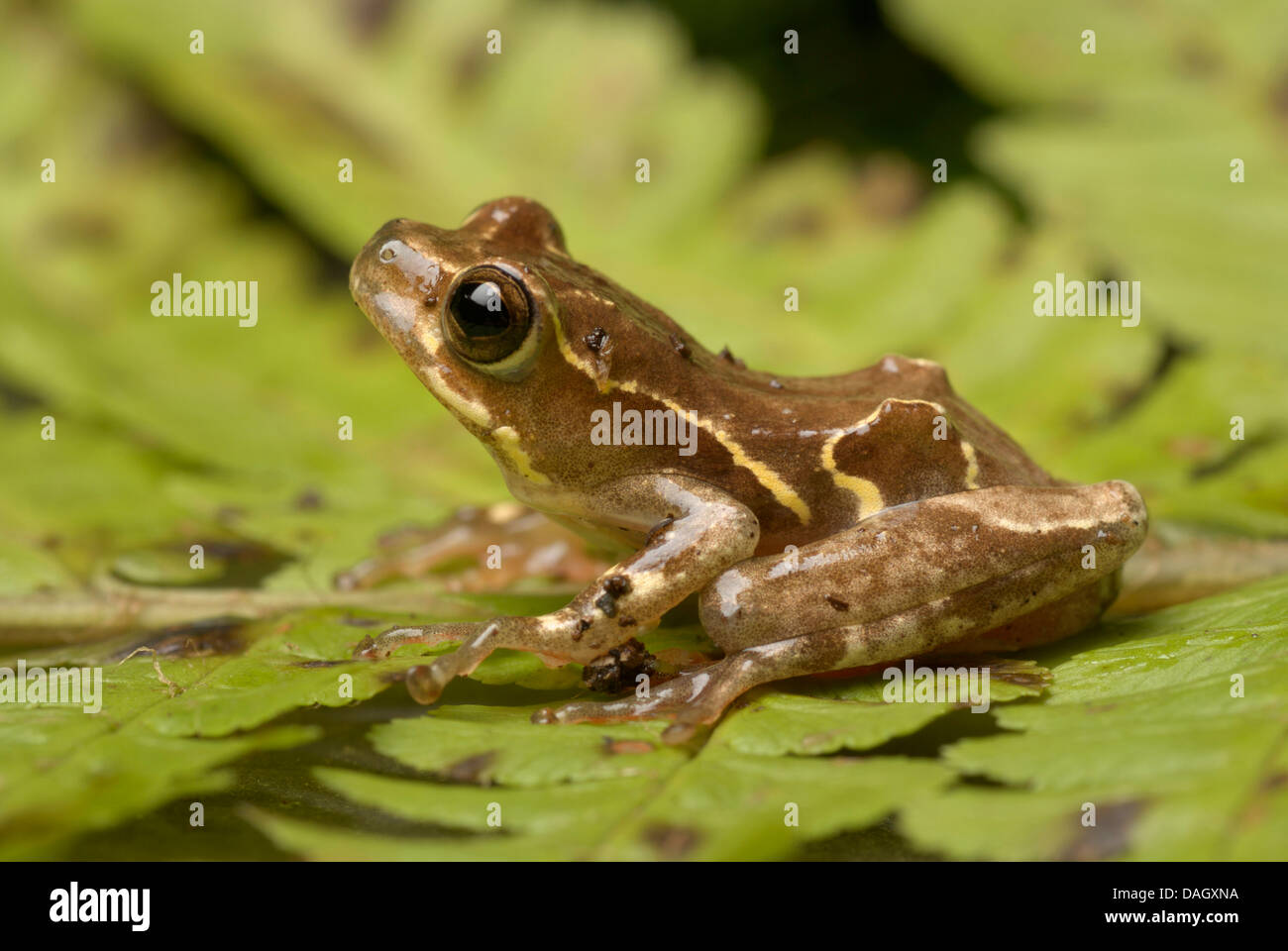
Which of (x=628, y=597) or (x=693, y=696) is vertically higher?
(x=628, y=597)

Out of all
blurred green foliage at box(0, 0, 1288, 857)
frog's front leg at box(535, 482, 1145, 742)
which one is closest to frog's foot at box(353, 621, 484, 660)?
blurred green foliage at box(0, 0, 1288, 857)

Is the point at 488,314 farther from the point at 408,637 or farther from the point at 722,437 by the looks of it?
the point at 408,637

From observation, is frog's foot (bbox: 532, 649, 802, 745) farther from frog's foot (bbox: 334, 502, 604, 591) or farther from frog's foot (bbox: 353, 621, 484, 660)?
frog's foot (bbox: 334, 502, 604, 591)

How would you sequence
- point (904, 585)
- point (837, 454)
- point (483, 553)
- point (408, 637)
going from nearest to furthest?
point (904, 585) < point (408, 637) < point (837, 454) < point (483, 553)

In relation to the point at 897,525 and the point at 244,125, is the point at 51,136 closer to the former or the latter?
the point at 244,125

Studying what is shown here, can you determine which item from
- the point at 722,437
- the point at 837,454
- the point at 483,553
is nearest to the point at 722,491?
the point at 722,437
